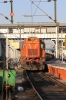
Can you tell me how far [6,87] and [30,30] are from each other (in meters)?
53.1

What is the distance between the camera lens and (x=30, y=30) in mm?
68000

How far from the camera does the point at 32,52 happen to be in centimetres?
3753

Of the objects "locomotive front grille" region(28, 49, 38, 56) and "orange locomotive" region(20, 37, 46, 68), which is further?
"locomotive front grille" region(28, 49, 38, 56)

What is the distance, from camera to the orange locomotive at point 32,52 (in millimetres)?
36844

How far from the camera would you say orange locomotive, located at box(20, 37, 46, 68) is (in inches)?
1451

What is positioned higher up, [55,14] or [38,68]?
[55,14]

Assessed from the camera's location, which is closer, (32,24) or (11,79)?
(11,79)

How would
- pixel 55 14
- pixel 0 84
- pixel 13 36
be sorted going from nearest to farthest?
1. pixel 0 84
2. pixel 55 14
3. pixel 13 36

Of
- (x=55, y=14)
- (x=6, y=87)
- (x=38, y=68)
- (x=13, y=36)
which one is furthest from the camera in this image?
(x=13, y=36)

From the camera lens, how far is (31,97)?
50.9ft

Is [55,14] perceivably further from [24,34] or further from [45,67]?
[45,67]

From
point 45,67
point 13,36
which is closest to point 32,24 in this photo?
point 13,36

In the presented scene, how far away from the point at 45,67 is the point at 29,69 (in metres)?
3.98

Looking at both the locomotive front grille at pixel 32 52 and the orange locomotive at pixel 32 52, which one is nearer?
the orange locomotive at pixel 32 52
